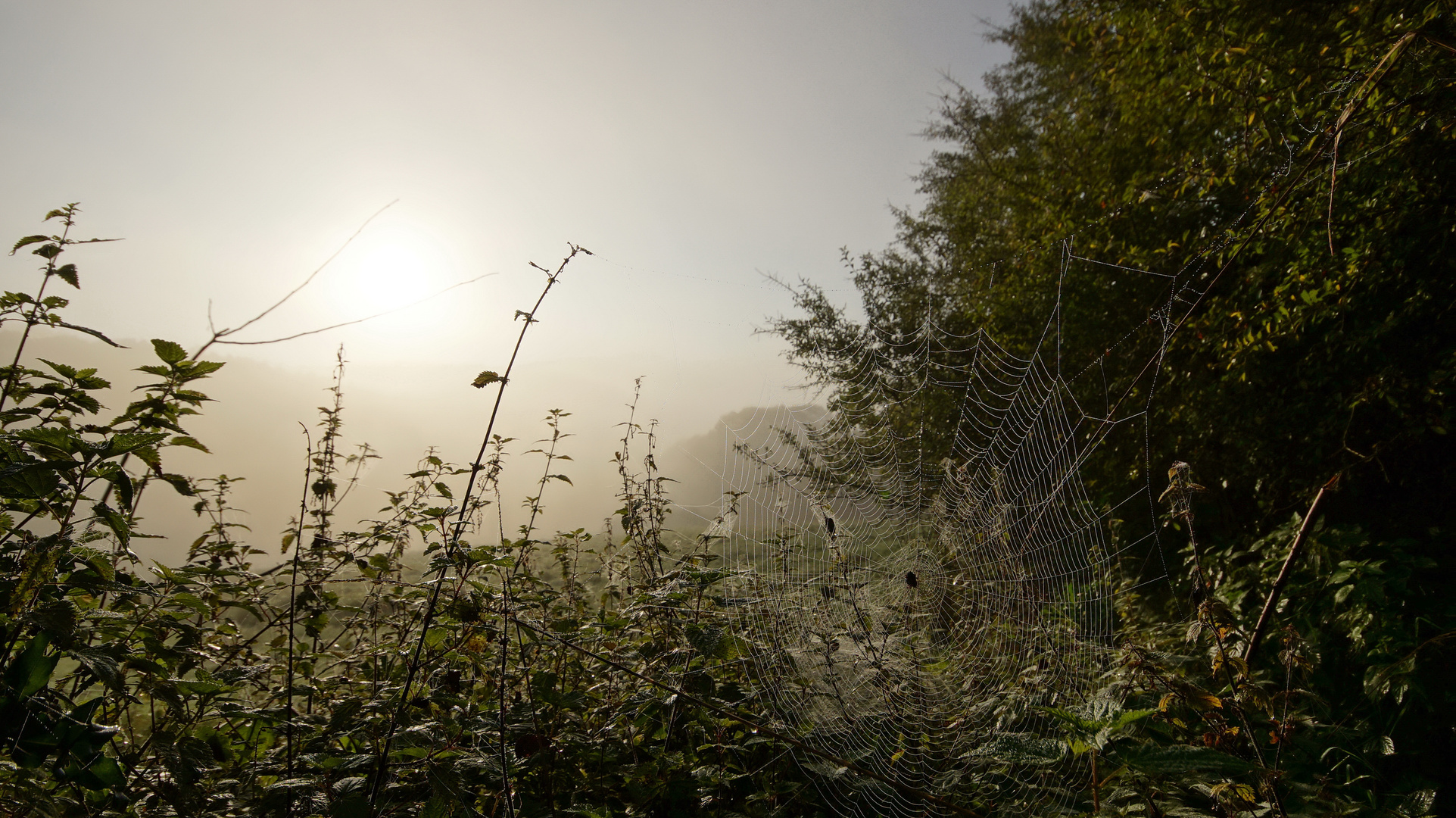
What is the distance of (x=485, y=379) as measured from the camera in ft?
4.68

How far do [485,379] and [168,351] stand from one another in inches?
27.3

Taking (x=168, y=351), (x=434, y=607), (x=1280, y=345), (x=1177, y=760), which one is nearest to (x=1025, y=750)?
(x=1177, y=760)

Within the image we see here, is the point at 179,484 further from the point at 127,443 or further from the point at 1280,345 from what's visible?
the point at 1280,345

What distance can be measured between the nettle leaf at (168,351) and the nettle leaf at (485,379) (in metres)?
0.64

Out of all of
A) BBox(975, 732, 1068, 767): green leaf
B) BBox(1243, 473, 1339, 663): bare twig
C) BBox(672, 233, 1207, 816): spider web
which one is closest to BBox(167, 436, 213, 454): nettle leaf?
BBox(672, 233, 1207, 816): spider web

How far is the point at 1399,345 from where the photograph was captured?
3.23 meters

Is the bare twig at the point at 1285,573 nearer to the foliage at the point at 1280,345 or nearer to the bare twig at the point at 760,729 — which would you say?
the foliage at the point at 1280,345

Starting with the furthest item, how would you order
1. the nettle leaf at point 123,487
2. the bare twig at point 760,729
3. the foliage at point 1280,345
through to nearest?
the foliage at point 1280,345 < the nettle leaf at point 123,487 < the bare twig at point 760,729

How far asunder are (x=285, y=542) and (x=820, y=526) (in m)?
2.48

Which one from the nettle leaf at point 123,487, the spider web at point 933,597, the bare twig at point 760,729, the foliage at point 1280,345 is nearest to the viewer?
the bare twig at point 760,729

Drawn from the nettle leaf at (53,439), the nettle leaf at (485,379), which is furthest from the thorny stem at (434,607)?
the nettle leaf at (53,439)

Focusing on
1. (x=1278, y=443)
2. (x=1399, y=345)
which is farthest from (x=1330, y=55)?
(x=1278, y=443)

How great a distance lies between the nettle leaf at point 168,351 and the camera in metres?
1.36

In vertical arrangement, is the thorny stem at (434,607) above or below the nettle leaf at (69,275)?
below
